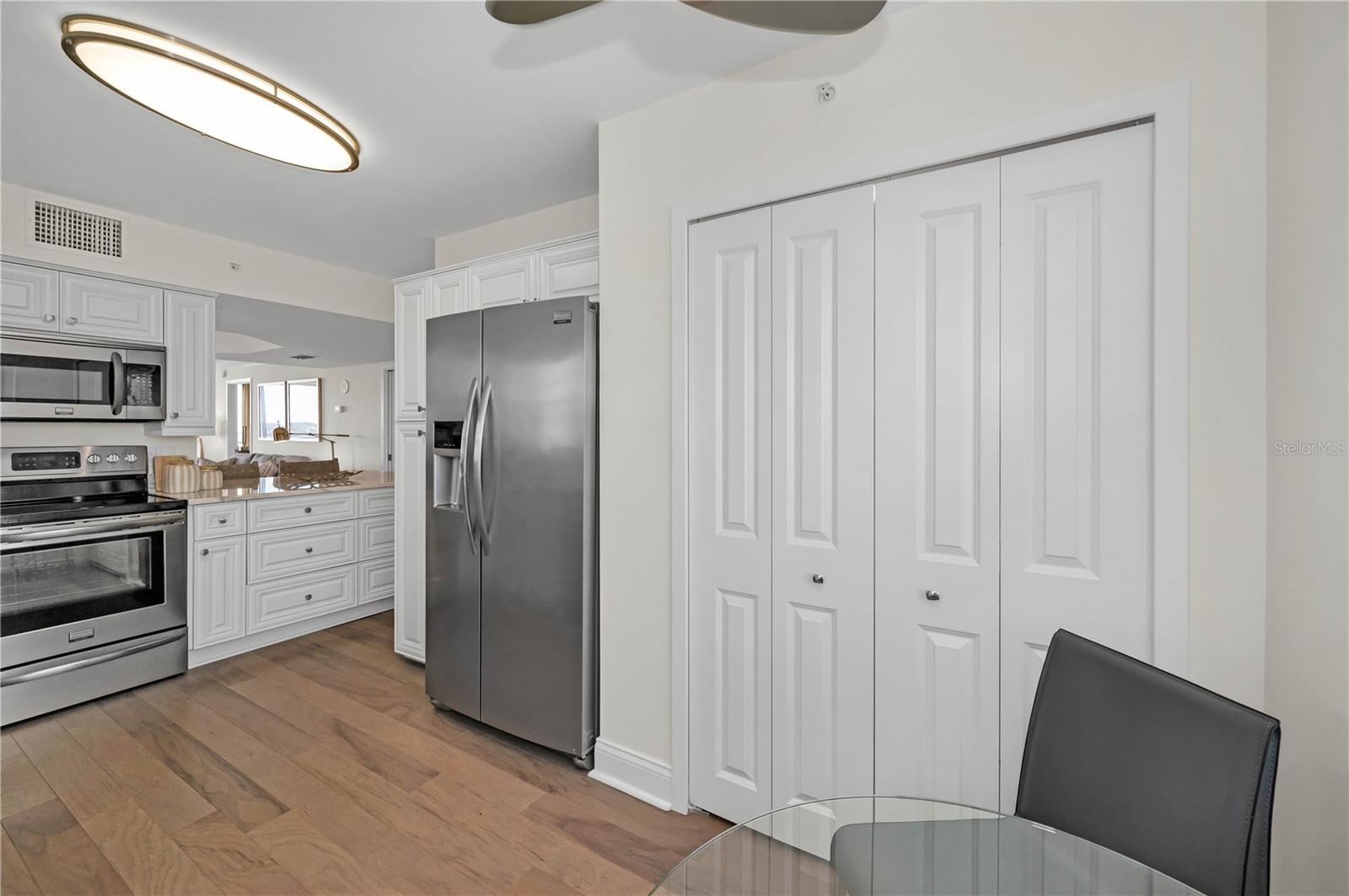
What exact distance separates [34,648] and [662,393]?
10.5 ft

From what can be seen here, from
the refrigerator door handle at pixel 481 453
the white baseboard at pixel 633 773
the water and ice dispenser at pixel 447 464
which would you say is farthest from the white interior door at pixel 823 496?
the water and ice dispenser at pixel 447 464

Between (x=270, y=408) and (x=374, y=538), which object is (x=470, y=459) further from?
(x=270, y=408)

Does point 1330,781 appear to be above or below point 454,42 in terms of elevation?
below

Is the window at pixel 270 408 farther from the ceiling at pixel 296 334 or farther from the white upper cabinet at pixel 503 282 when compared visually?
the white upper cabinet at pixel 503 282

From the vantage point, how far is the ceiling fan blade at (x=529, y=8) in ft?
3.51

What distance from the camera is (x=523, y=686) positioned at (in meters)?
2.48

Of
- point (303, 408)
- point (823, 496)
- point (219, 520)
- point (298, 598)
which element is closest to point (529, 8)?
point (823, 496)

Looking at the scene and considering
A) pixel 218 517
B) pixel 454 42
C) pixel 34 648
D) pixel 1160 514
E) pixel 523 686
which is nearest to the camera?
pixel 1160 514

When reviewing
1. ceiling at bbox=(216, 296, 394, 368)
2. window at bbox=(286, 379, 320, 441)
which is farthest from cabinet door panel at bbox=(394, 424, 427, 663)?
window at bbox=(286, 379, 320, 441)

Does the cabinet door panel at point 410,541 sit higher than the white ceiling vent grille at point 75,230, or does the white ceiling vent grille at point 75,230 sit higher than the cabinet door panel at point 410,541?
the white ceiling vent grille at point 75,230

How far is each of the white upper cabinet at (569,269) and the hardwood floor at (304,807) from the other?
207cm

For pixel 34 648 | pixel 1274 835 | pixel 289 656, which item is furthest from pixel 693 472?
pixel 34 648

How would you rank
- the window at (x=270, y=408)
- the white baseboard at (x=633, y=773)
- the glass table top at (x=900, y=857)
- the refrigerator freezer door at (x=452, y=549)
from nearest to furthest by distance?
1. the glass table top at (x=900, y=857)
2. the white baseboard at (x=633, y=773)
3. the refrigerator freezer door at (x=452, y=549)
4. the window at (x=270, y=408)

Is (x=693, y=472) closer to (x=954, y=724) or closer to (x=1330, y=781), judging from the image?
(x=954, y=724)
